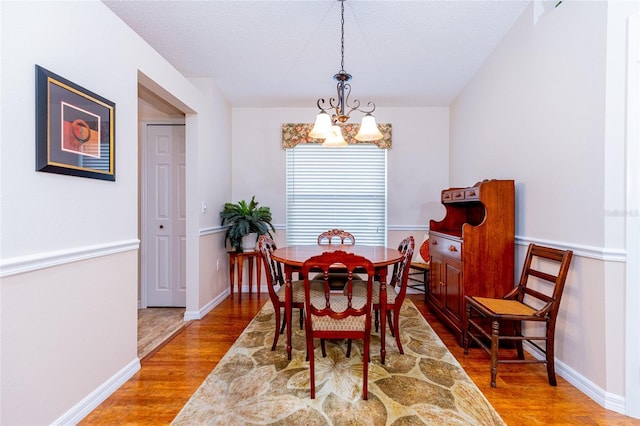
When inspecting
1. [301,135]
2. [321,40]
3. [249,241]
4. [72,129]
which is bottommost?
[249,241]

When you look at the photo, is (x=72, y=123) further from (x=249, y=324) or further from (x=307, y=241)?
(x=307, y=241)

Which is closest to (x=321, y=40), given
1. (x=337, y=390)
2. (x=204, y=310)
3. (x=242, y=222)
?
(x=242, y=222)

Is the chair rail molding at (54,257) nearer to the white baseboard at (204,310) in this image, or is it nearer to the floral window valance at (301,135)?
the white baseboard at (204,310)

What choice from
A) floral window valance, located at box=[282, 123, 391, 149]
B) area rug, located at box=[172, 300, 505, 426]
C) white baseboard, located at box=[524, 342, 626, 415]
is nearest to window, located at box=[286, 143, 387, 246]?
floral window valance, located at box=[282, 123, 391, 149]

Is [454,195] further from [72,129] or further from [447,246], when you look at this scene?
[72,129]

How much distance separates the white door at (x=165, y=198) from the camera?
3.52m

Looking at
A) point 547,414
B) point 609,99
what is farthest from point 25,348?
point 609,99

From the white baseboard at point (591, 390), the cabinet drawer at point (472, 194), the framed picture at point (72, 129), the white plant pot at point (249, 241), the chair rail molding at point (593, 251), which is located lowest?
the white baseboard at point (591, 390)

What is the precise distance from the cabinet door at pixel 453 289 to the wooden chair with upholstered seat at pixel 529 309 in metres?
0.14

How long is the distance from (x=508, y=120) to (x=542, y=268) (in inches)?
54.0

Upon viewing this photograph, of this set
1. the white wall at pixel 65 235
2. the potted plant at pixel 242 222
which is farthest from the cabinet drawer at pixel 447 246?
the white wall at pixel 65 235

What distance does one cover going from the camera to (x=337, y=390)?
1863 millimetres

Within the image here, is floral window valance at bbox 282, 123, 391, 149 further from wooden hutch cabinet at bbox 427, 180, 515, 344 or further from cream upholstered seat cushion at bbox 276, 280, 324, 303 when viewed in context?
cream upholstered seat cushion at bbox 276, 280, 324, 303

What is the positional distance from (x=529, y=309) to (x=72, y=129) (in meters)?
3.10
